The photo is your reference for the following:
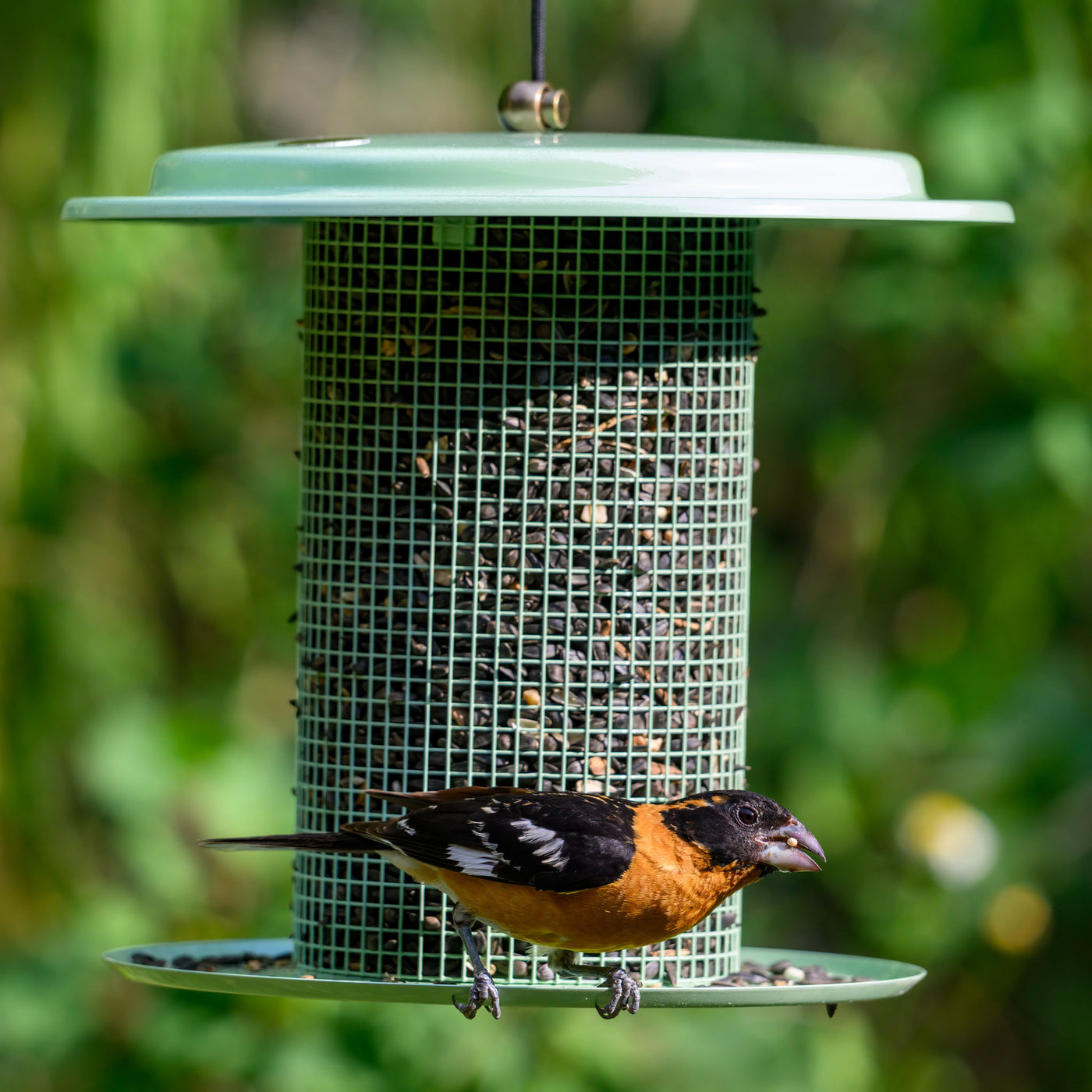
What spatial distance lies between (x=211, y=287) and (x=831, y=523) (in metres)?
3.84

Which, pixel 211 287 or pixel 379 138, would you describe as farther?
pixel 211 287

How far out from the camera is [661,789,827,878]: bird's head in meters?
4.44

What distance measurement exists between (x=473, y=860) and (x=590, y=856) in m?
0.29

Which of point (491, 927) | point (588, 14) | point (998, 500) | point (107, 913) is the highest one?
point (588, 14)

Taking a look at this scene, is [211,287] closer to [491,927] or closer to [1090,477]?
[1090,477]

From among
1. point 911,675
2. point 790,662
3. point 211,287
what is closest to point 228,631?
point 211,287

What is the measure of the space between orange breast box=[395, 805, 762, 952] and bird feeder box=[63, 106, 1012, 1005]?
37 centimetres

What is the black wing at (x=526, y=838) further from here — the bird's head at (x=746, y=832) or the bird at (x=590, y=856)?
the bird's head at (x=746, y=832)

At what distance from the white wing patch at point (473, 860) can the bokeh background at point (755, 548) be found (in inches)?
127

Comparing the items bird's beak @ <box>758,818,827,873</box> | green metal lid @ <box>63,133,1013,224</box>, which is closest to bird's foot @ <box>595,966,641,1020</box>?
bird's beak @ <box>758,818,827,873</box>

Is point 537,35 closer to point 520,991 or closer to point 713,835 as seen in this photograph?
point 713,835

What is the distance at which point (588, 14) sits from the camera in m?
10.4

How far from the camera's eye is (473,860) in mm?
4406

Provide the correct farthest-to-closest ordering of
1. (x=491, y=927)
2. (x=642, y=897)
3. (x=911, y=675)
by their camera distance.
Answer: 1. (x=911, y=675)
2. (x=491, y=927)
3. (x=642, y=897)
